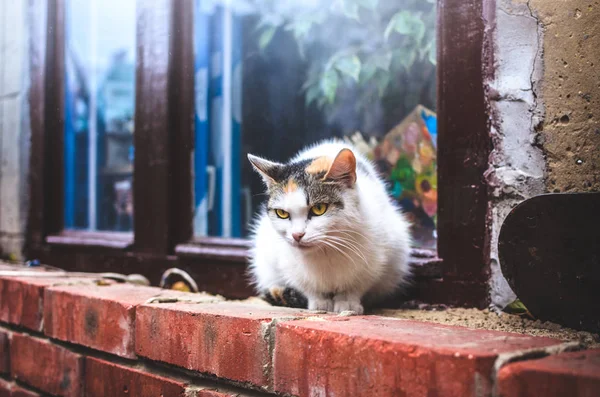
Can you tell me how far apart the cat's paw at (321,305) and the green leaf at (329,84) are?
857mm

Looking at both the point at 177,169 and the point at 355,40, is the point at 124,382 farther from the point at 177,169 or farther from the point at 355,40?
the point at 355,40

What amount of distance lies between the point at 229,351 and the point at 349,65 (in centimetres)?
118

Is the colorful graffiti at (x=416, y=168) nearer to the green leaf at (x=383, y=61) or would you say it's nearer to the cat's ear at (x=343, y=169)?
the green leaf at (x=383, y=61)

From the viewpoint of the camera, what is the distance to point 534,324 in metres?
1.36

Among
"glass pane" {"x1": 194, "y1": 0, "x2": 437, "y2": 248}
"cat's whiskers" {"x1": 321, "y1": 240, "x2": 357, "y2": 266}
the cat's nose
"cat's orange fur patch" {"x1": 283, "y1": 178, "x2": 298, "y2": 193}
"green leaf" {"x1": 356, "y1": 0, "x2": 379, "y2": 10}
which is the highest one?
"green leaf" {"x1": 356, "y1": 0, "x2": 379, "y2": 10}

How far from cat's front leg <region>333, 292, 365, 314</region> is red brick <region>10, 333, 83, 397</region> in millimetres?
815

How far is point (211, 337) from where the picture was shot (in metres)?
1.37

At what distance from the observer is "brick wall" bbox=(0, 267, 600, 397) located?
0.93 m

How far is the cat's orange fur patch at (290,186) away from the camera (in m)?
1.54

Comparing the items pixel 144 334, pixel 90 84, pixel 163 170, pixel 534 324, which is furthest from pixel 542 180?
pixel 90 84

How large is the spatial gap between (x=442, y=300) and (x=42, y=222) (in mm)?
2166

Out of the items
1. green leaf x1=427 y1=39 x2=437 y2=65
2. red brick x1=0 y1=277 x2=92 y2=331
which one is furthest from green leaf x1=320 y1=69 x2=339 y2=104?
red brick x1=0 y1=277 x2=92 y2=331

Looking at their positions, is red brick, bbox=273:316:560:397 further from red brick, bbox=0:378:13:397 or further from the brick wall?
red brick, bbox=0:378:13:397

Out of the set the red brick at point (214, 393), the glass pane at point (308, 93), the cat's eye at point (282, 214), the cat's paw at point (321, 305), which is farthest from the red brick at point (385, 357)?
the glass pane at point (308, 93)
